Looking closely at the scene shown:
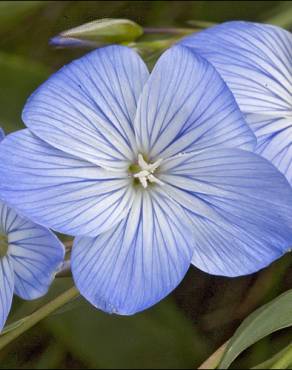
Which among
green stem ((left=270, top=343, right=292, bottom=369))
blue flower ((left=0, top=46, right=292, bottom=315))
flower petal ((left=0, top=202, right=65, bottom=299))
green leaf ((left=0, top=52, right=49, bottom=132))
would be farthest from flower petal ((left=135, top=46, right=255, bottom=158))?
green leaf ((left=0, top=52, right=49, bottom=132))

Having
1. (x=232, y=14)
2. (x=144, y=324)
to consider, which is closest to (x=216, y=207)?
(x=144, y=324)

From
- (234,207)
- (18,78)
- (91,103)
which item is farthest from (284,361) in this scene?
(18,78)

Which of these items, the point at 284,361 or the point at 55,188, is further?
the point at 284,361

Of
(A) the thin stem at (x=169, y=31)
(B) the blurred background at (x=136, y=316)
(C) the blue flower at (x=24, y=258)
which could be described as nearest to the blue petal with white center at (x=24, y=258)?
(C) the blue flower at (x=24, y=258)

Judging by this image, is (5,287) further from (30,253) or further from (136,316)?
(136,316)

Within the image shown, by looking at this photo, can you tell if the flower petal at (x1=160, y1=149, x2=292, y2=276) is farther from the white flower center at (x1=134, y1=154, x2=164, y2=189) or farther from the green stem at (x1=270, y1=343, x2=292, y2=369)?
the green stem at (x1=270, y1=343, x2=292, y2=369)

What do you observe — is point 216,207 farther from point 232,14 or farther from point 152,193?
point 232,14
